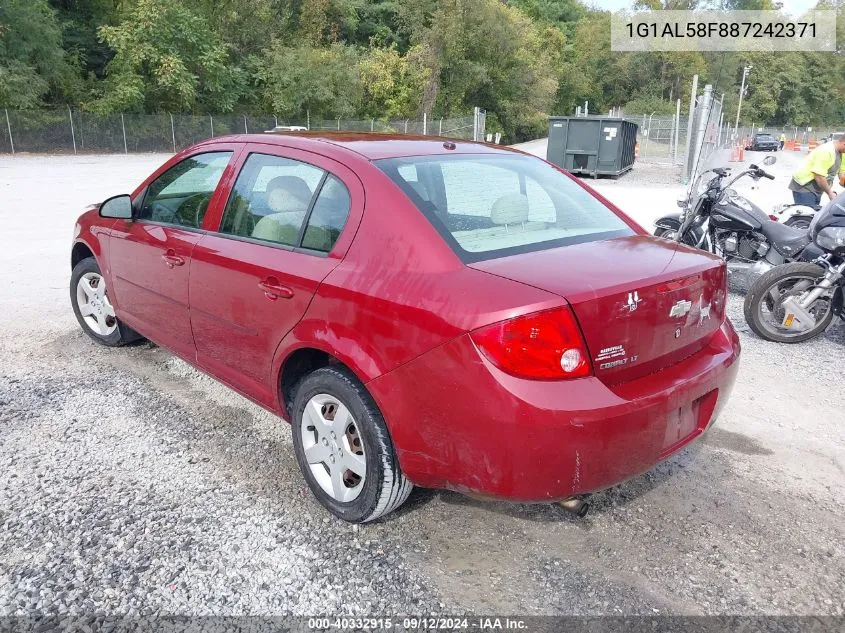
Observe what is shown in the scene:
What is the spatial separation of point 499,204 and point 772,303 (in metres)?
3.72

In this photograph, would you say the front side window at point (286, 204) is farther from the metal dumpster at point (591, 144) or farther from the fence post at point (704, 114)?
the metal dumpster at point (591, 144)

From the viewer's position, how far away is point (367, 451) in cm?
275

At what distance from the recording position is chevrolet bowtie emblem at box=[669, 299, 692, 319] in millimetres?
2678

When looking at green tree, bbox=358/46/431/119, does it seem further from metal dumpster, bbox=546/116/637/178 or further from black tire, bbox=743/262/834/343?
black tire, bbox=743/262/834/343

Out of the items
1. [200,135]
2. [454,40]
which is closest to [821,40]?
[454,40]

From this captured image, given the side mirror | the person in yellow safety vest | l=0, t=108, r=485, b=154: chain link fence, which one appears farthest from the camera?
l=0, t=108, r=485, b=154: chain link fence

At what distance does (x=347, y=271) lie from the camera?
9.12ft

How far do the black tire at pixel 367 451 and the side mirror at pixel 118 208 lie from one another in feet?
6.65

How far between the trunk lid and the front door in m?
1.91

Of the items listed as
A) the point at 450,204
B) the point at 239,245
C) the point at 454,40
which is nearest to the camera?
the point at 450,204

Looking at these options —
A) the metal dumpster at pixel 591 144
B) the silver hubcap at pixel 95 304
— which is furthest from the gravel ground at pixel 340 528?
the metal dumpster at pixel 591 144

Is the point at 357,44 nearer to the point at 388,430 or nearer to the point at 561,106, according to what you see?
the point at 561,106

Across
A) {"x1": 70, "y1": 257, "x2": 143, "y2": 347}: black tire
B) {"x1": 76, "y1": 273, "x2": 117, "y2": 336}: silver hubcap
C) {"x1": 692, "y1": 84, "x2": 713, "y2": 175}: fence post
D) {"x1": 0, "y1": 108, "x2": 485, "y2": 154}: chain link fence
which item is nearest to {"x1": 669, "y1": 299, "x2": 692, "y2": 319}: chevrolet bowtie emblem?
{"x1": 70, "y1": 257, "x2": 143, "y2": 347}: black tire

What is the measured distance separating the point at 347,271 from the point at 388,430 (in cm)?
65
